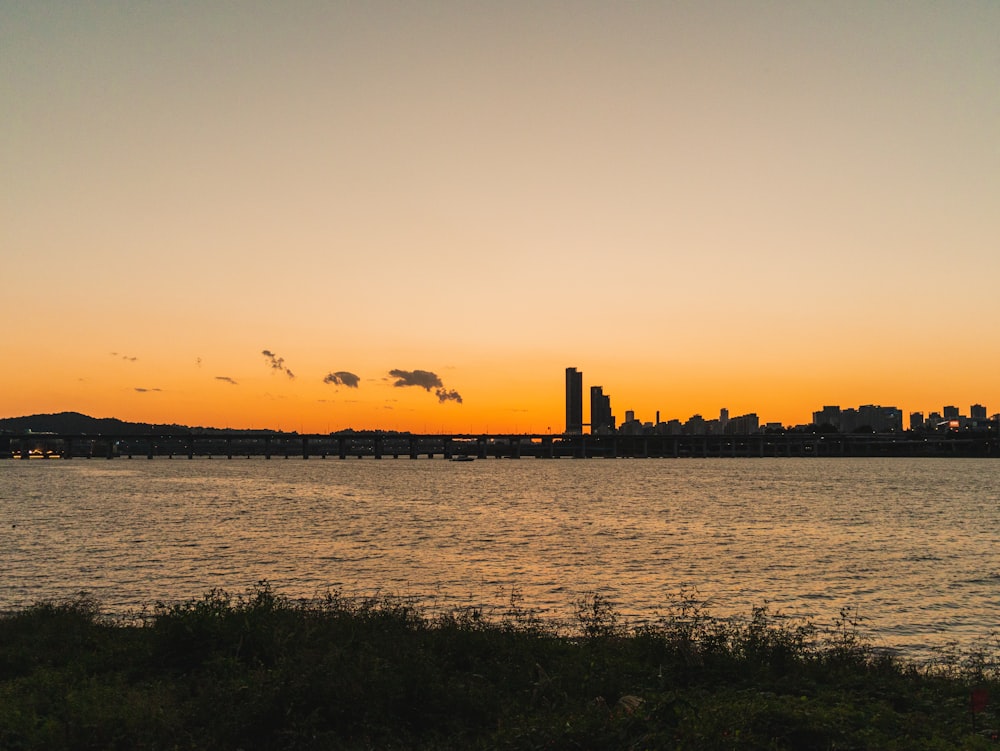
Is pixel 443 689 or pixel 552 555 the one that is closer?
pixel 443 689

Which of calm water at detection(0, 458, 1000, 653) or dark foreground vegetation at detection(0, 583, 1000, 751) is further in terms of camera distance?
calm water at detection(0, 458, 1000, 653)

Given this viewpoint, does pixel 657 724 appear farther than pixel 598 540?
No

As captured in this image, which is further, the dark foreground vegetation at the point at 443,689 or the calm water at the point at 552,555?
the calm water at the point at 552,555

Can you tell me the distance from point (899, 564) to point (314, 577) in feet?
112

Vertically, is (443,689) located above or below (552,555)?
above

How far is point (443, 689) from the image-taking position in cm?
1695

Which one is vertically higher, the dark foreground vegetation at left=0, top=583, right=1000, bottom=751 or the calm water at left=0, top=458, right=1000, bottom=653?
the dark foreground vegetation at left=0, top=583, right=1000, bottom=751

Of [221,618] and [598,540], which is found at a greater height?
[221,618]

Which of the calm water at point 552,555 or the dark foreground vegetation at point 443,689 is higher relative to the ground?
the dark foreground vegetation at point 443,689

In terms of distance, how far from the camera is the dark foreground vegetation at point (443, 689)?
14.7 metres

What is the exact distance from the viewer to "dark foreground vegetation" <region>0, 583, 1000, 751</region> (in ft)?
48.2

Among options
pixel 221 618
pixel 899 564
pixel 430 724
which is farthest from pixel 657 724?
pixel 899 564

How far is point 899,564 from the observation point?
4931 centimetres

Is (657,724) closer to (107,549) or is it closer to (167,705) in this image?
(167,705)
